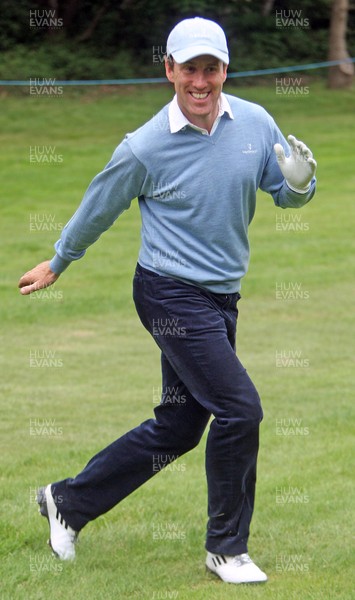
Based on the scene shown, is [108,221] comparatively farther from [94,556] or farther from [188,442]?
[94,556]

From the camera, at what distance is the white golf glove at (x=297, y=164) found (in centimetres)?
467

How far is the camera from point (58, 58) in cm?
3303

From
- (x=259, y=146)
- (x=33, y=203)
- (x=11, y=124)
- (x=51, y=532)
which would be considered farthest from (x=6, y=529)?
(x=11, y=124)

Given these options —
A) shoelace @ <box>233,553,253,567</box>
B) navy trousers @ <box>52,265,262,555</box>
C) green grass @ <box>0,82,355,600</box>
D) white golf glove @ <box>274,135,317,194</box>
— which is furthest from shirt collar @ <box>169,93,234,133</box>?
green grass @ <box>0,82,355,600</box>

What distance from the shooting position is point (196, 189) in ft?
15.5

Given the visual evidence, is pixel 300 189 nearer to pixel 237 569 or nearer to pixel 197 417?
pixel 197 417

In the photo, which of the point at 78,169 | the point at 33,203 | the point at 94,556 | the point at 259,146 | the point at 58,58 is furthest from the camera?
the point at 58,58

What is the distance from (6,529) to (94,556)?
519 millimetres

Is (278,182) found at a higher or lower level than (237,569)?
higher

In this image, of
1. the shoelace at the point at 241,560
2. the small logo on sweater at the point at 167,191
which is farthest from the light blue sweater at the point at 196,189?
the shoelace at the point at 241,560

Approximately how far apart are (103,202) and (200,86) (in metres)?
0.65

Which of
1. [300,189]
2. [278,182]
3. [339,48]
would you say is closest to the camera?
[300,189]

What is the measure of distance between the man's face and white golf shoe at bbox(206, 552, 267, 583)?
1.76 m

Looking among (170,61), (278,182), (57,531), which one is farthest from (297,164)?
(57,531)
